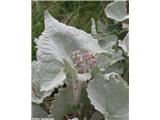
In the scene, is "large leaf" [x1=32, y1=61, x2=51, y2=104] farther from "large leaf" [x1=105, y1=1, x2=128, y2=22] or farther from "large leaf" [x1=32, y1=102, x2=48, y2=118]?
"large leaf" [x1=105, y1=1, x2=128, y2=22]

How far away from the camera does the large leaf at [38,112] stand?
1014 mm

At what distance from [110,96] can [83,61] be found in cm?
10

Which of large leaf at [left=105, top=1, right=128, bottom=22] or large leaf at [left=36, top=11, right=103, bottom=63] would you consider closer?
large leaf at [left=36, top=11, right=103, bottom=63]

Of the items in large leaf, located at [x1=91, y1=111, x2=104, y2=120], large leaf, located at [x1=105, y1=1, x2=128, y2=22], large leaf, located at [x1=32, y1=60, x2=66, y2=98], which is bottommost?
large leaf, located at [x1=91, y1=111, x2=104, y2=120]

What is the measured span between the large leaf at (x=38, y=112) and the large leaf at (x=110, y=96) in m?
0.14

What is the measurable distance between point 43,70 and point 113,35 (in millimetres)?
249

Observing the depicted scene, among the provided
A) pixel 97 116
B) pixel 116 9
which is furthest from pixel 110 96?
pixel 116 9

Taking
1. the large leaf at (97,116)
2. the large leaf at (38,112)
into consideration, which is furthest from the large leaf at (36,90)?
the large leaf at (97,116)

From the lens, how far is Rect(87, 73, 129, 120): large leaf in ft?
3.12

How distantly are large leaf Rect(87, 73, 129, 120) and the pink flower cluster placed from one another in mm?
38

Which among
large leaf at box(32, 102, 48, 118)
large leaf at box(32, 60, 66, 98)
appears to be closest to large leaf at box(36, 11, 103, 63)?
large leaf at box(32, 60, 66, 98)

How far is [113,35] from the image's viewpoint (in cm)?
112
